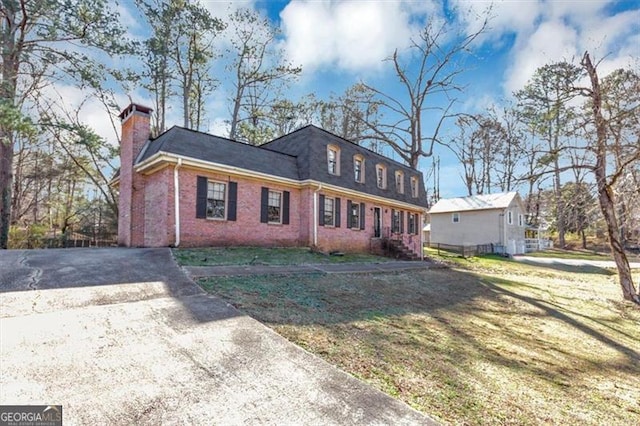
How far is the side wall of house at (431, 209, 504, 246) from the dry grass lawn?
734 inches

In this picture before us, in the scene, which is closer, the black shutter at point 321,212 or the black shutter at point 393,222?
the black shutter at point 321,212

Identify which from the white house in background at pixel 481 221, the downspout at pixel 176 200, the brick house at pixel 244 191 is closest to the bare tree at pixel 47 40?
the brick house at pixel 244 191

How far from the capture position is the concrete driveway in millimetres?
2482

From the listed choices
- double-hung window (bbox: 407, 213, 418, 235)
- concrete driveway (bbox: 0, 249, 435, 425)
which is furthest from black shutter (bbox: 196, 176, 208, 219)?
double-hung window (bbox: 407, 213, 418, 235)

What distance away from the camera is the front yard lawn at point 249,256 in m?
8.41

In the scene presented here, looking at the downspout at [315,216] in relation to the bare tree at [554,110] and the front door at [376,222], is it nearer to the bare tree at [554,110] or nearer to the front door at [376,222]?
the front door at [376,222]

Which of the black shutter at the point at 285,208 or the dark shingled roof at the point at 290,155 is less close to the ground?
the dark shingled roof at the point at 290,155

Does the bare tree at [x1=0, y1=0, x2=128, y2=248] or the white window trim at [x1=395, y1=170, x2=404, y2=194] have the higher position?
the bare tree at [x1=0, y1=0, x2=128, y2=248]

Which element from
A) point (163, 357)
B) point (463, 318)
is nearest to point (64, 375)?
point (163, 357)

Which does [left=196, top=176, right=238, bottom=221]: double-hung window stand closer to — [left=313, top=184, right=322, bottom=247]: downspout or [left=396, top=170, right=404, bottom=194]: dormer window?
[left=313, top=184, right=322, bottom=247]: downspout

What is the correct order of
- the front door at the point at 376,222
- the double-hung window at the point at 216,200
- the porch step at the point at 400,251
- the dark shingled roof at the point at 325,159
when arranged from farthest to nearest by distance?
the front door at the point at 376,222 → the porch step at the point at 400,251 → the dark shingled roof at the point at 325,159 → the double-hung window at the point at 216,200

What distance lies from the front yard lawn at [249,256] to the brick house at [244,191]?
2.41 ft

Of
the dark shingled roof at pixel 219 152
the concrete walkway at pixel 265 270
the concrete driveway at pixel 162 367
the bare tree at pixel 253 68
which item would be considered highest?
the bare tree at pixel 253 68

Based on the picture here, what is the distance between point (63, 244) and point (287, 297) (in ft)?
52.4
